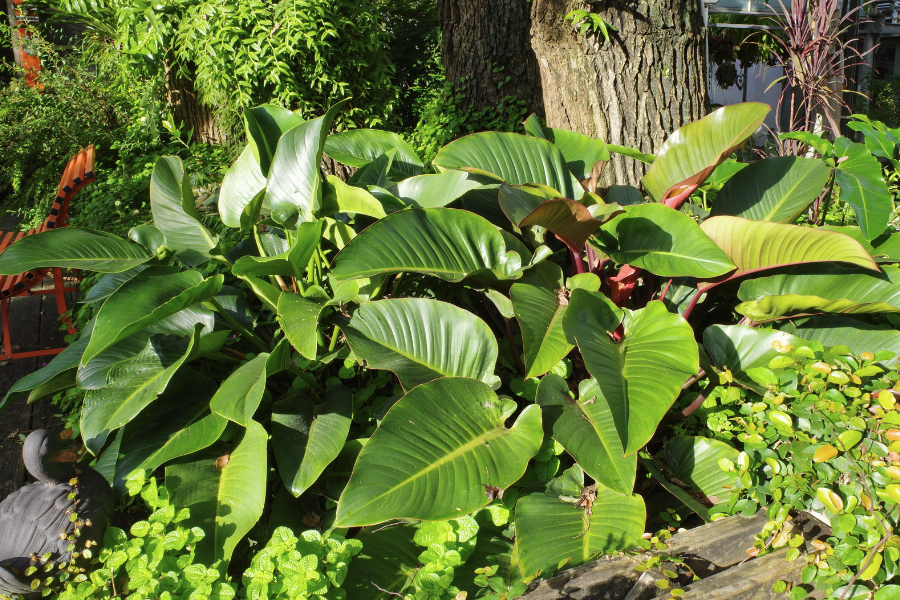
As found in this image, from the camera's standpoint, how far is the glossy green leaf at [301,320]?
1681 mm

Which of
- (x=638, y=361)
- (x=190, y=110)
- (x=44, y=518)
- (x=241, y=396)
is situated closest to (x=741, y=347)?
(x=638, y=361)

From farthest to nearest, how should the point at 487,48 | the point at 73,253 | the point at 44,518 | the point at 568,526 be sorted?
the point at 487,48, the point at 73,253, the point at 568,526, the point at 44,518

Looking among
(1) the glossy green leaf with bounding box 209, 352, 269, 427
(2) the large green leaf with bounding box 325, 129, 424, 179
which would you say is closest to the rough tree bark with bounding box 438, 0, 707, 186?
(2) the large green leaf with bounding box 325, 129, 424, 179

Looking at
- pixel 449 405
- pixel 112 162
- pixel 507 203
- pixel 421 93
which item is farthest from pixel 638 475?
pixel 112 162

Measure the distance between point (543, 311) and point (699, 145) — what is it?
927 mm

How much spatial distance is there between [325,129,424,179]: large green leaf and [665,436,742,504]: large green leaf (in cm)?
149

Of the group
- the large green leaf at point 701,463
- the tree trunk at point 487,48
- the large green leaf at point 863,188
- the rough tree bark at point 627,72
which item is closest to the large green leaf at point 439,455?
the large green leaf at point 701,463

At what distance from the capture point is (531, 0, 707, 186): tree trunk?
290 centimetres

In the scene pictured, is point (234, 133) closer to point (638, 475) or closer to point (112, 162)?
point (112, 162)

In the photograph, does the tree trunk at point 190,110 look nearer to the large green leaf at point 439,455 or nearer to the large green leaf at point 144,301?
the large green leaf at point 144,301

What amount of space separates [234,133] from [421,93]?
6.48 ft

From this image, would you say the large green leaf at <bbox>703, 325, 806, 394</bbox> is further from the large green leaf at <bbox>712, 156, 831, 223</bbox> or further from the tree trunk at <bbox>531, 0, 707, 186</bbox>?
the tree trunk at <bbox>531, 0, 707, 186</bbox>

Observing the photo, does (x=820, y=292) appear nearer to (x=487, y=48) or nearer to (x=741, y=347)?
(x=741, y=347)

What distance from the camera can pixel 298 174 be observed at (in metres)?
2.08
